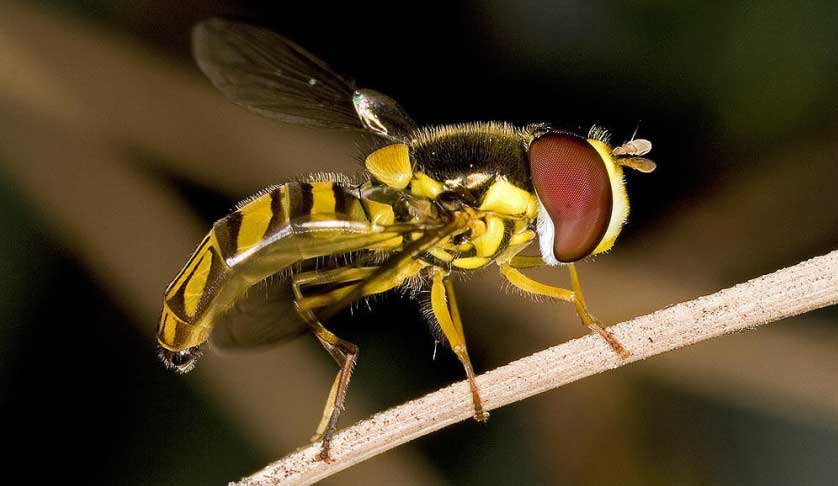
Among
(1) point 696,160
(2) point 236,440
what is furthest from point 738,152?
(2) point 236,440

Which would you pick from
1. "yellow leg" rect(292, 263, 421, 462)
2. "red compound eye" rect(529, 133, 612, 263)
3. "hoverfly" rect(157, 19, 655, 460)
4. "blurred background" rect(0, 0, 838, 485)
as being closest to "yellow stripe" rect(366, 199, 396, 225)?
"hoverfly" rect(157, 19, 655, 460)

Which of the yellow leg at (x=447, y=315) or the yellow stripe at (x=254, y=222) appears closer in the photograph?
the yellow stripe at (x=254, y=222)

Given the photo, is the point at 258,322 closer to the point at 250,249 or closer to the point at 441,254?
the point at 250,249

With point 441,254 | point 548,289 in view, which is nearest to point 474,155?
point 441,254

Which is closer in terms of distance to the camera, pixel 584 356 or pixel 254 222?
pixel 584 356

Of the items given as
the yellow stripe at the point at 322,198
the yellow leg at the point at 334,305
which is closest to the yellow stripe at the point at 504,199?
the yellow leg at the point at 334,305

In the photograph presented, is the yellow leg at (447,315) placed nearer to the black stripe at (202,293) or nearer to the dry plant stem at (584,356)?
the dry plant stem at (584,356)
